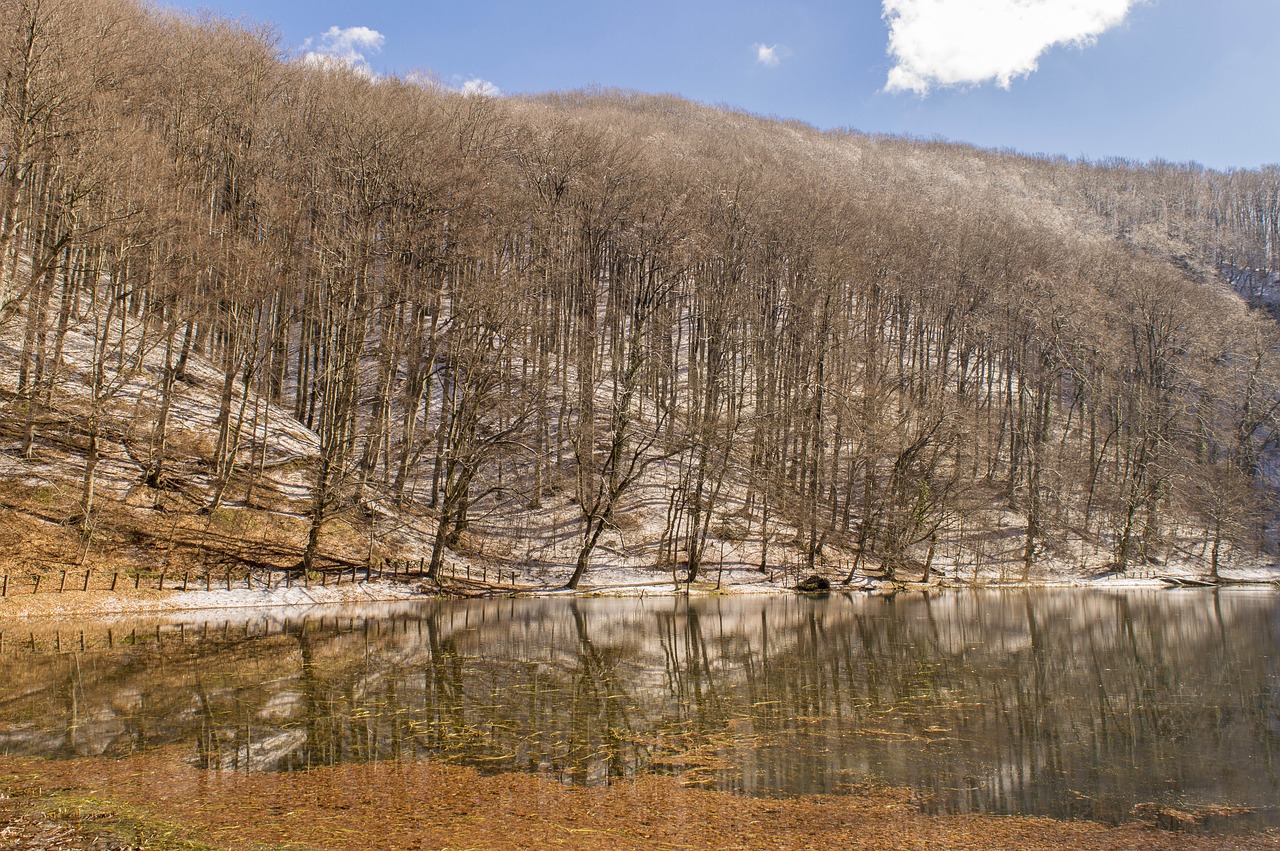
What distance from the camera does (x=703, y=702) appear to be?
11.4m

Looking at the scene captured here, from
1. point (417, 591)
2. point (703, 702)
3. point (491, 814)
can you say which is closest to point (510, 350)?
point (417, 591)

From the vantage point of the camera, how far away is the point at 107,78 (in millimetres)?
27422

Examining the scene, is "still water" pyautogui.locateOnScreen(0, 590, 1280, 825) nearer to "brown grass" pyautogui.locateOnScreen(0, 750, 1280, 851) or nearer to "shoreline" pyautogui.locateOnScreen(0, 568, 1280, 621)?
"brown grass" pyautogui.locateOnScreen(0, 750, 1280, 851)

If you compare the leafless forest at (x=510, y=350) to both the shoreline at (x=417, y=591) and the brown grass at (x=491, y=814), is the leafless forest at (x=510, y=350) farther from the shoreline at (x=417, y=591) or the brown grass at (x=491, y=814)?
the brown grass at (x=491, y=814)

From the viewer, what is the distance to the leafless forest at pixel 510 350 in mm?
24484

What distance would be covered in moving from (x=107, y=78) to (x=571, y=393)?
22.4m

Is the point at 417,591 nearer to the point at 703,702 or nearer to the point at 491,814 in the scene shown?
the point at 703,702

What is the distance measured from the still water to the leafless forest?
364 inches

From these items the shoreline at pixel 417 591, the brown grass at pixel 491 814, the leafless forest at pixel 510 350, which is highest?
the leafless forest at pixel 510 350

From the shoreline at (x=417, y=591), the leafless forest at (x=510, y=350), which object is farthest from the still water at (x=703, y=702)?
the leafless forest at (x=510, y=350)

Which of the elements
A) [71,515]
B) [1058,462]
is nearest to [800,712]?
[71,515]

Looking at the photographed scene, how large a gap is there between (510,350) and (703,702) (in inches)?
853

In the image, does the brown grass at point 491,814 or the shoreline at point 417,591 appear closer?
the brown grass at point 491,814

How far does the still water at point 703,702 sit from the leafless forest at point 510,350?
364 inches
